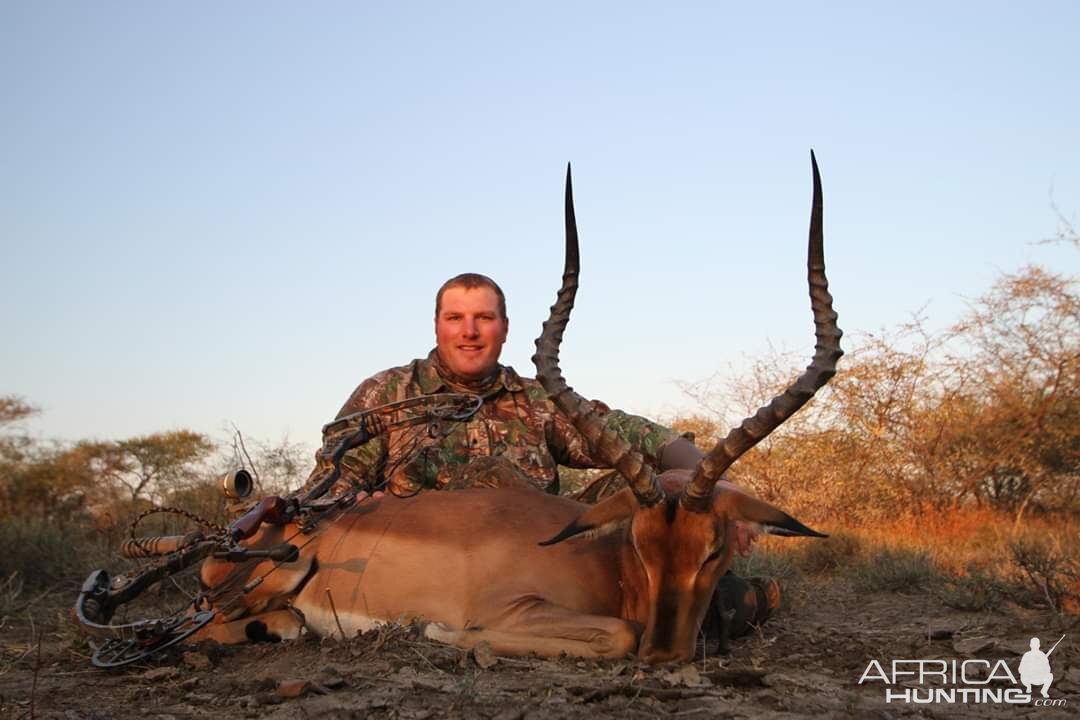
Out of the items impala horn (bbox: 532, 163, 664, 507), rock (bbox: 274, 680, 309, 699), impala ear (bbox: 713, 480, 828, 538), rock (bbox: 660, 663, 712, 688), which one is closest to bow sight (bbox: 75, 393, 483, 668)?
rock (bbox: 274, 680, 309, 699)

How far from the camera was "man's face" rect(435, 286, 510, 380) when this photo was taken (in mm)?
7309

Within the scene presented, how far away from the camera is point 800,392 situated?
466 cm

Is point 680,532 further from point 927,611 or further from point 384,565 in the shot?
point 927,611

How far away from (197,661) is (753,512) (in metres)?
2.62

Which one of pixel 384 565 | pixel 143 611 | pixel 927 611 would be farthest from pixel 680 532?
pixel 143 611

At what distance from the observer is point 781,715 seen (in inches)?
145

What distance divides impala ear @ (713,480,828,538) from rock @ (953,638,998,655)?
967mm

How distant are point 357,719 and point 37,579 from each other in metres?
6.66

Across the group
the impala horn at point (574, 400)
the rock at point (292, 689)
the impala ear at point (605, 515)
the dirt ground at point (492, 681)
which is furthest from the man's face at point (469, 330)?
the rock at point (292, 689)

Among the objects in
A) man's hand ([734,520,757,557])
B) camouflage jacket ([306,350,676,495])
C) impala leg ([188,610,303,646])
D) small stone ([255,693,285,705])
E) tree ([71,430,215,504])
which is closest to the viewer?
small stone ([255,693,285,705])

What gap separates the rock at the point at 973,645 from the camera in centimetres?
502

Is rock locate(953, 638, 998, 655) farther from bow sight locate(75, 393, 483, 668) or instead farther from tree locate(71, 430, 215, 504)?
tree locate(71, 430, 215, 504)

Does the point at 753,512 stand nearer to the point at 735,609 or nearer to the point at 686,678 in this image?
the point at 735,609

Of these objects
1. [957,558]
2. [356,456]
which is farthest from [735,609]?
[957,558]
